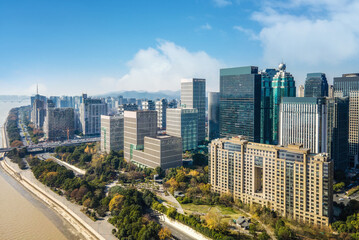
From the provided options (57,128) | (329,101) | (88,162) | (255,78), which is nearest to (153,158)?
(88,162)

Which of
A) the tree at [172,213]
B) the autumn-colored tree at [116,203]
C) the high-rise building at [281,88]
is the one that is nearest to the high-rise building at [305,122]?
the high-rise building at [281,88]

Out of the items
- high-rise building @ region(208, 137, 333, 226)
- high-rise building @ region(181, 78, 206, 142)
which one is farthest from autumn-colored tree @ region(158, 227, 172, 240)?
high-rise building @ region(181, 78, 206, 142)

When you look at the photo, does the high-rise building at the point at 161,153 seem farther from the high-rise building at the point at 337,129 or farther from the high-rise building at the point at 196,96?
the high-rise building at the point at 337,129

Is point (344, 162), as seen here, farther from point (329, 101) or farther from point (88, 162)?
point (88, 162)

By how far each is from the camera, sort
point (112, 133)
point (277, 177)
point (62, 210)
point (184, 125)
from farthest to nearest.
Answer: point (184, 125) < point (112, 133) < point (62, 210) < point (277, 177)

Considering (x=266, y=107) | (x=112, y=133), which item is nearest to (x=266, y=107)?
(x=266, y=107)

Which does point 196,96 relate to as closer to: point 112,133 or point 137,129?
point 112,133
